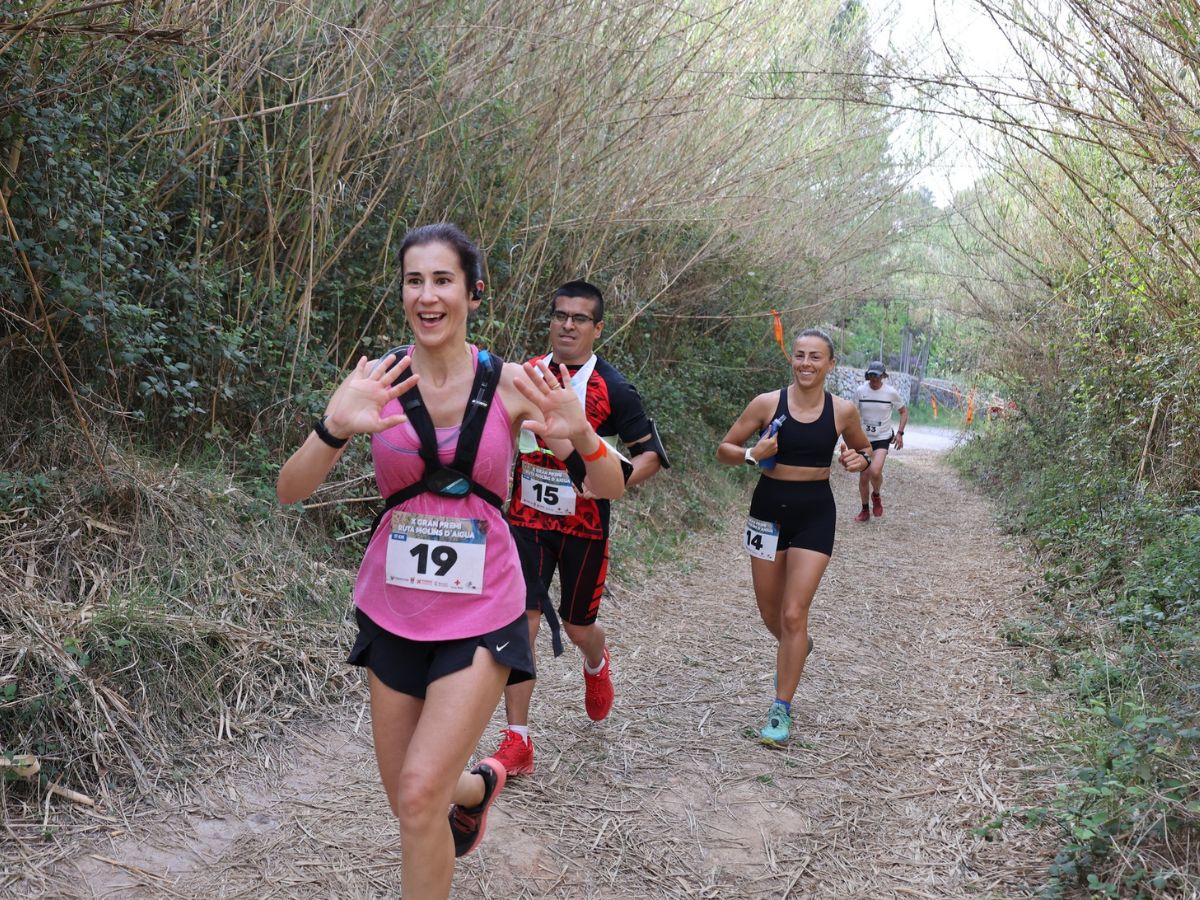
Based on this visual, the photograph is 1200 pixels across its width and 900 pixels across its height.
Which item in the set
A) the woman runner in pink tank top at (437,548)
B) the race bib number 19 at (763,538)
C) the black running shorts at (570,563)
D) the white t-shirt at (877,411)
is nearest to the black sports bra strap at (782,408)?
the race bib number 19 at (763,538)

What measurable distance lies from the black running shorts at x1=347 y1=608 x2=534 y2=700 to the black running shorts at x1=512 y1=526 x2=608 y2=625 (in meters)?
1.63

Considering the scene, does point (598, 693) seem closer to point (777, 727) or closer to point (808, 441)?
point (777, 727)

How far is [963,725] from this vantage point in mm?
5188

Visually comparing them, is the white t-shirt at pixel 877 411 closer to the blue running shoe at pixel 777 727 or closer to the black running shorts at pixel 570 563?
the blue running shoe at pixel 777 727

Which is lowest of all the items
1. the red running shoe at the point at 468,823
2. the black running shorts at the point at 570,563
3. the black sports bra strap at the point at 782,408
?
the red running shoe at the point at 468,823

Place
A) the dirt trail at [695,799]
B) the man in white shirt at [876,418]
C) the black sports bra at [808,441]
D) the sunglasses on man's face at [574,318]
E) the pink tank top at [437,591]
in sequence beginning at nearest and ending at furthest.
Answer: the pink tank top at [437,591] < the dirt trail at [695,799] < the sunglasses on man's face at [574,318] < the black sports bra at [808,441] < the man in white shirt at [876,418]

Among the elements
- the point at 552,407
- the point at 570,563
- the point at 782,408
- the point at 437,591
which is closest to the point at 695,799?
the point at 570,563

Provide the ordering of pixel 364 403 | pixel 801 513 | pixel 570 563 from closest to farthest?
pixel 364 403
pixel 570 563
pixel 801 513

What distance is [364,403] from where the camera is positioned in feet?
8.27

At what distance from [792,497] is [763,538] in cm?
24

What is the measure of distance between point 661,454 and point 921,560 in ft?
21.7

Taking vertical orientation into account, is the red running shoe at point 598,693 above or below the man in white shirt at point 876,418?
below

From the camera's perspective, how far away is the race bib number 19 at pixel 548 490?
14.0ft

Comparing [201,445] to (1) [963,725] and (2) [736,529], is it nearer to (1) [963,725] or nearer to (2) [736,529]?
(1) [963,725]
